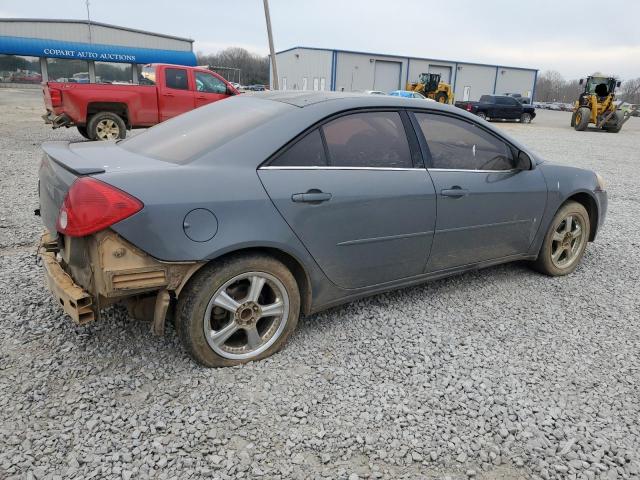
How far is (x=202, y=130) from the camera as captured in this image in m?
3.04

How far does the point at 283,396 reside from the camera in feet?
8.49

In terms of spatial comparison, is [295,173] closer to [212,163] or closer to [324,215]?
[324,215]

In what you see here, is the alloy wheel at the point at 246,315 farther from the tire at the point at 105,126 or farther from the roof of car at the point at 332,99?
the tire at the point at 105,126

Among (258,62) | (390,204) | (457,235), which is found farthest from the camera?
(258,62)

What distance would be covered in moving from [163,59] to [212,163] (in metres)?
49.0

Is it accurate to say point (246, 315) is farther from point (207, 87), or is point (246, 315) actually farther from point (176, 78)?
point (207, 87)

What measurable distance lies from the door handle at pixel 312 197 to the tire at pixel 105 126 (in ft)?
31.1

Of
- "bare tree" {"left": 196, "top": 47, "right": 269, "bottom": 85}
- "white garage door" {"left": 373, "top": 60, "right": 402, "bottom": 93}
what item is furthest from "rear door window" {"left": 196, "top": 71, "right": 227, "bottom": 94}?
"bare tree" {"left": 196, "top": 47, "right": 269, "bottom": 85}

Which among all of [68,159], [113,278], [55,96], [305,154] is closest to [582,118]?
[55,96]

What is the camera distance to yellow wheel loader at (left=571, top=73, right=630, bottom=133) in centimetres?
2483

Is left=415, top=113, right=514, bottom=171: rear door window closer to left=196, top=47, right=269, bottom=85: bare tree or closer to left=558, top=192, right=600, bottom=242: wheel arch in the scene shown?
left=558, top=192, right=600, bottom=242: wheel arch

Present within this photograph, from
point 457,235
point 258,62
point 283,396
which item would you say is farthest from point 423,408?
point 258,62

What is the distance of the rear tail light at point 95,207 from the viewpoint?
89.9 inches

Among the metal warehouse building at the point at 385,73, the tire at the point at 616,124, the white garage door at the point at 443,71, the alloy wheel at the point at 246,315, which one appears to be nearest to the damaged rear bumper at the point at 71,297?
the alloy wheel at the point at 246,315
